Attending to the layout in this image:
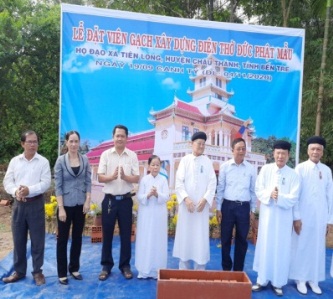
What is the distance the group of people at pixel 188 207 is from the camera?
344cm

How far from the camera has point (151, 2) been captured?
8969 mm

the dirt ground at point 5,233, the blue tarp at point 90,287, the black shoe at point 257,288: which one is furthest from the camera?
the dirt ground at point 5,233

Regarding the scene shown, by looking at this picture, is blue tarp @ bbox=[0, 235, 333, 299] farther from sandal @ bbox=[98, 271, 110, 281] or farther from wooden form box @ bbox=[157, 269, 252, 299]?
wooden form box @ bbox=[157, 269, 252, 299]

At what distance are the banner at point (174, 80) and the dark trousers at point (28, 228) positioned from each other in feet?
6.13

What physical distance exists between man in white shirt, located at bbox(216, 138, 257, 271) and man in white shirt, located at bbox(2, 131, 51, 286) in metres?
1.77

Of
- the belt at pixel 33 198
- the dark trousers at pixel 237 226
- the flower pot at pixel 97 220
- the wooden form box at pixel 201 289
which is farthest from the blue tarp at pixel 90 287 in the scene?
the flower pot at pixel 97 220

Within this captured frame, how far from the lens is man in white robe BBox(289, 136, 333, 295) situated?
3.59 meters

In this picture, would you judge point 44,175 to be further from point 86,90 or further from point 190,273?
point 86,90

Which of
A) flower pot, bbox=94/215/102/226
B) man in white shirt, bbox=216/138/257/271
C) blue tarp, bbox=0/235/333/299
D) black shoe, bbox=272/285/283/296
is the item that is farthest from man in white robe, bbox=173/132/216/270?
flower pot, bbox=94/215/102/226

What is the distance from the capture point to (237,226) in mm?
3697

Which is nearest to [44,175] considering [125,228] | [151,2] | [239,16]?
[125,228]

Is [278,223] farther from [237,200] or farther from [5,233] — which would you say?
[5,233]

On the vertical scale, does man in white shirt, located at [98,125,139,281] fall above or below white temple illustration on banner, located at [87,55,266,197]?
below

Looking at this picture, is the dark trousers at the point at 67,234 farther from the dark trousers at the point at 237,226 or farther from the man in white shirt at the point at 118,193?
the dark trousers at the point at 237,226
